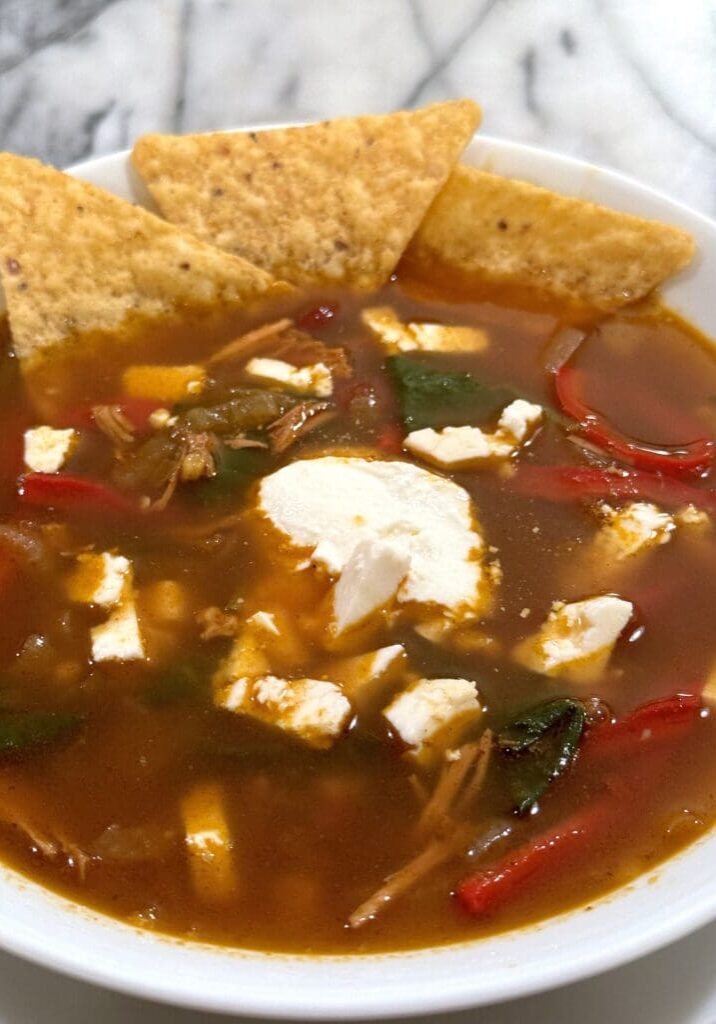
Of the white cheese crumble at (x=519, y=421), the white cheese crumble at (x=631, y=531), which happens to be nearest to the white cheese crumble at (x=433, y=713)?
the white cheese crumble at (x=631, y=531)

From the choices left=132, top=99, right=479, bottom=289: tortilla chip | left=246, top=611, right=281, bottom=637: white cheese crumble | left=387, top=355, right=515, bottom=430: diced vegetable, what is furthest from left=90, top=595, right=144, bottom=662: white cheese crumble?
left=132, top=99, right=479, bottom=289: tortilla chip

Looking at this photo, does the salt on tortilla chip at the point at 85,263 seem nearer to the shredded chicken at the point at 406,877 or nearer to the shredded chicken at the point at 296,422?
the shredded chicken at the point at 296,422

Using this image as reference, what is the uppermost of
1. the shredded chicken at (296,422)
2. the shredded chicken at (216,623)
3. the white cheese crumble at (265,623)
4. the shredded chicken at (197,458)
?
the shredded chicken at (296,422)

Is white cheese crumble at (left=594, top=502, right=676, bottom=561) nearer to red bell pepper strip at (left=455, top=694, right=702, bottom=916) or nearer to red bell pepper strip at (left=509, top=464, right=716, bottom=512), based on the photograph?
red bell pepper strip at (left=509, top=464, right=716, bottom=512)

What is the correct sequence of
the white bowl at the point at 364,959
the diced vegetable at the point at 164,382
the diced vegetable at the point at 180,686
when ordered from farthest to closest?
1. the diced vegetable at the point at 164,382
2. the diced vegetable at the point at 180,686
3. the white bowl at the point at 364,959

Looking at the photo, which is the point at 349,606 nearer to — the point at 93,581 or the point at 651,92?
the point at 93,581
